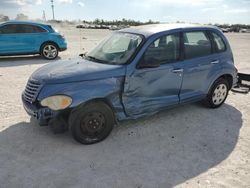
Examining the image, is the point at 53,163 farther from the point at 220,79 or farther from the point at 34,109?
the point at 220,79

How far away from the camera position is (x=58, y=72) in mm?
4246

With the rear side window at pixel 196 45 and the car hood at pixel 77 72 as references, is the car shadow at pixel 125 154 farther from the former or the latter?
the rear side window at pixel 196 45

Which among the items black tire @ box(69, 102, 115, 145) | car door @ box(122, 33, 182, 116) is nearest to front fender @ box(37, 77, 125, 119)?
black tire @ box(69, 102, 115, 145)

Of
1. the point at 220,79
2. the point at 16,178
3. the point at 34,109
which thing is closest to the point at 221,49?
the point at 220,79

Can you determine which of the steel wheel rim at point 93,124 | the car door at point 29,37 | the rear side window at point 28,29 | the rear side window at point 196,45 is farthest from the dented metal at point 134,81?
the rear side window at point 28,29

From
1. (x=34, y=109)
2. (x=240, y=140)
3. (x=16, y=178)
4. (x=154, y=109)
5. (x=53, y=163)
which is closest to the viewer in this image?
(x=16, y=178)

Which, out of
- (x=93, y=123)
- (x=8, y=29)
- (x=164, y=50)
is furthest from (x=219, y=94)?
(x=8, y=29)

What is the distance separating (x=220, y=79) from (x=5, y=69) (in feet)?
24.0

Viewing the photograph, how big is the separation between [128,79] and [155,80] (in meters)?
0.54

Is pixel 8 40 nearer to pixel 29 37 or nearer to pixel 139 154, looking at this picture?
pixel 29 37

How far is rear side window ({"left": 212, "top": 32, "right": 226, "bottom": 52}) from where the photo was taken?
5555 millimetres

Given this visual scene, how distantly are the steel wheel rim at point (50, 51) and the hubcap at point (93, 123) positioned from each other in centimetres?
830

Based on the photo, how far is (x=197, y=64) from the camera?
16.9 ft

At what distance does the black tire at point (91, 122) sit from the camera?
13.4ft
